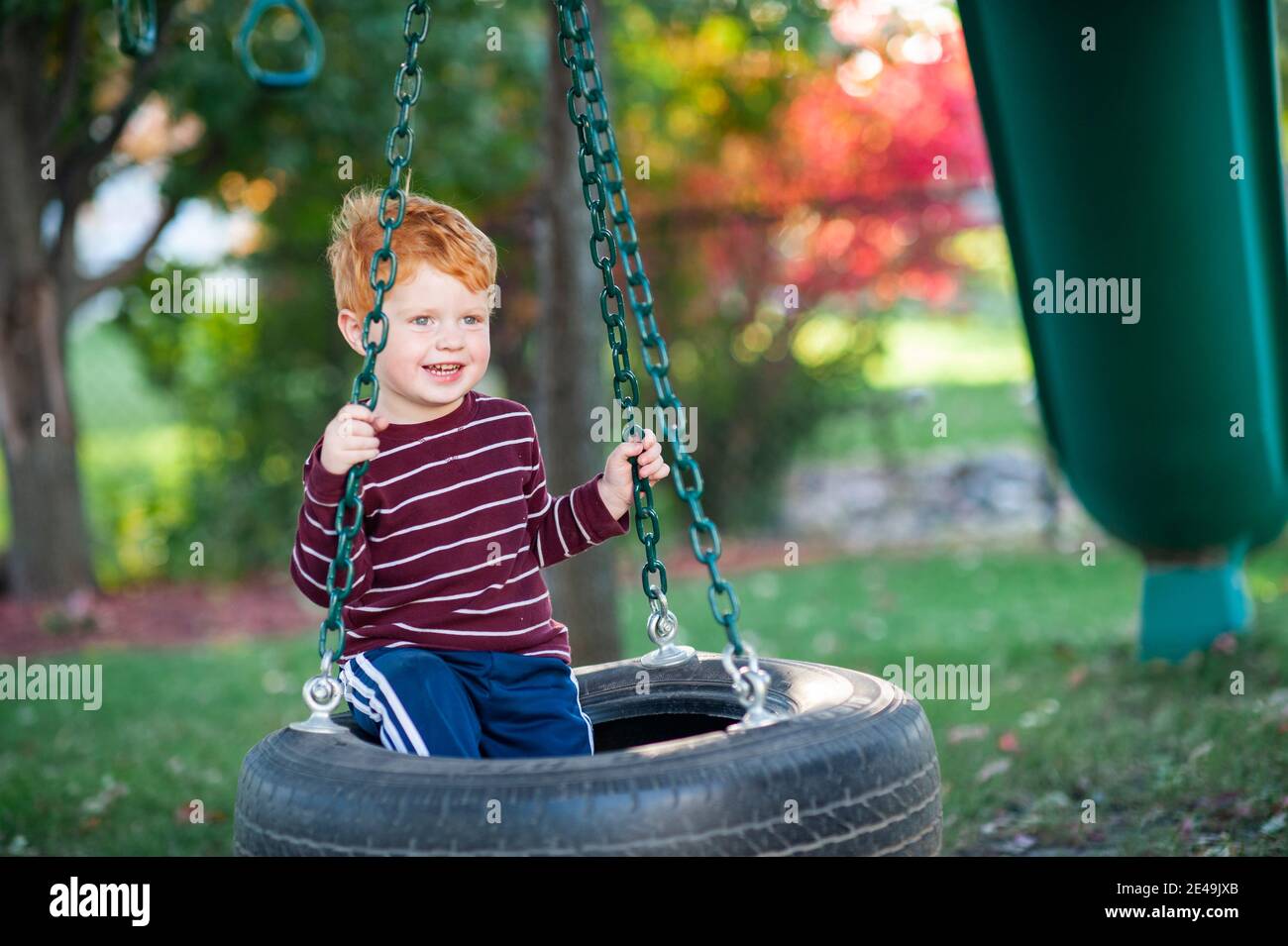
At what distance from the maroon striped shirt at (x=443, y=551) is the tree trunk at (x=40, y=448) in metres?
5.95

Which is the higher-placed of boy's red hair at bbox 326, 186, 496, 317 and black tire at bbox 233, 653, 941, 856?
boy's red hair at bbox 326, 186, 496, 317

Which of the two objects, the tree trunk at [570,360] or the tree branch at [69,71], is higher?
the tree branch at [69,71]

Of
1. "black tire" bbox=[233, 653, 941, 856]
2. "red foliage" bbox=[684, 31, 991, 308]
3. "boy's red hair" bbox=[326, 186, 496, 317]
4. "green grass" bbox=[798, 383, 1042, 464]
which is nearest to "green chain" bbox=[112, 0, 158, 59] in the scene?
"boy's red hair" bbox=[326, 186, 496, 317]

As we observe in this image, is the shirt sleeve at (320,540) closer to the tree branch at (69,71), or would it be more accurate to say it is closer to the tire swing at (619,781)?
the tire swing at (619,781)

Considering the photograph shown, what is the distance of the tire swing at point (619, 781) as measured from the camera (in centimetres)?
203

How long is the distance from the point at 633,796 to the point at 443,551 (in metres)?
0.74

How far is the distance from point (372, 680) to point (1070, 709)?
2960 mm

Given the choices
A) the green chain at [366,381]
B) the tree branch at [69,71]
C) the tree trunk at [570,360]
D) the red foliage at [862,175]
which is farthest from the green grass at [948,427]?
the green chain at [366,381]

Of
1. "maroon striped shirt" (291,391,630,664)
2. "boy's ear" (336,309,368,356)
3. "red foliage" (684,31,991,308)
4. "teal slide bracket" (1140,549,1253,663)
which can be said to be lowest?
"teal slide bracket" (1140,549,1253,663)

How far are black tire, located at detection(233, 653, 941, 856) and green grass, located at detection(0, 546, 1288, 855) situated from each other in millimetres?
1417

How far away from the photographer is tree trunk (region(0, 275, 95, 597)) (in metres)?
7.77

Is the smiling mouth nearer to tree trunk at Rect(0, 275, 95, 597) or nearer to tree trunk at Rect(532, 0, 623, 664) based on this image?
tree trunk at Rect(532, 0, 623, 664)

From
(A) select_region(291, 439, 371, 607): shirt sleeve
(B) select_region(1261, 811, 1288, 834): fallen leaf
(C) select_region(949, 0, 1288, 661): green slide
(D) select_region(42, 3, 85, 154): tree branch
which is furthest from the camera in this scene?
(D) select_region(42, 3, 85, 154): tree branch
